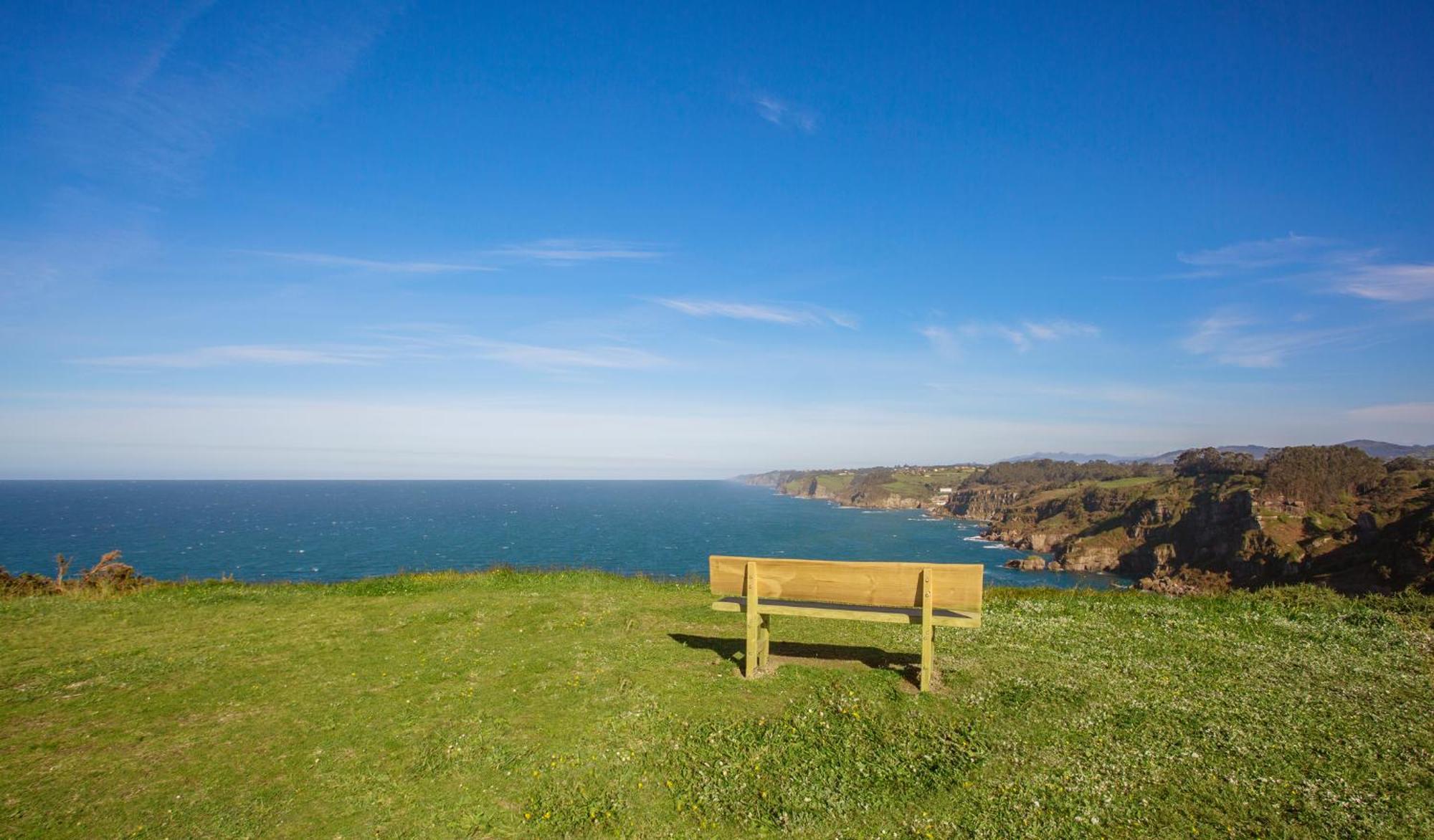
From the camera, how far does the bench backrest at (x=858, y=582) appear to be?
8.01 meters

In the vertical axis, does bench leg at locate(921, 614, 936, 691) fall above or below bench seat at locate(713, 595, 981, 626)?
below

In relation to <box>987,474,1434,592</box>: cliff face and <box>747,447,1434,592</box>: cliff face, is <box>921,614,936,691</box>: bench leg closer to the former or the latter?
<box>747,447,1434,592</box>: cliff face

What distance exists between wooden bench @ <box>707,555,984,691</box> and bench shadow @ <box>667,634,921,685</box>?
0.40 metres

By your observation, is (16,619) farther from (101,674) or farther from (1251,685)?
(1251,685)

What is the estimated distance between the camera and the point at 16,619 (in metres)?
11.3

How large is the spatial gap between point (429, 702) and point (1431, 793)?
9.86 m

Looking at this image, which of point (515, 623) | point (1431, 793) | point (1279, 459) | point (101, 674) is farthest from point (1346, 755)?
point (1279, 459)

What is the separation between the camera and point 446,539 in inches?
3639

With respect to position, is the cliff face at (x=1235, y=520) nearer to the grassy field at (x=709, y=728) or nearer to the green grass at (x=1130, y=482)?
the green grass at (x=1130, y=482)

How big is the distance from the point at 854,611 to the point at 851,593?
0.89 ft

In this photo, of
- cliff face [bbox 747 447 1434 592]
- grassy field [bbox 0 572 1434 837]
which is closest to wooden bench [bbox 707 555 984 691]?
grassy field [bbox 0 572 1434 837]

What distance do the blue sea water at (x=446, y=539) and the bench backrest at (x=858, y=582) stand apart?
1132 inches

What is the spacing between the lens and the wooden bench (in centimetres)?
797

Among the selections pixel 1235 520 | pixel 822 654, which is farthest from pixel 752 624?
pixel 1235 520
